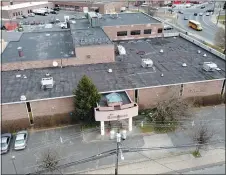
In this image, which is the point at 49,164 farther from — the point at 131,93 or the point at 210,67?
the point at 210,67

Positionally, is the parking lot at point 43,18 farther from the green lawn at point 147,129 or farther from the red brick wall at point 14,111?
the green lawn at point 147,129

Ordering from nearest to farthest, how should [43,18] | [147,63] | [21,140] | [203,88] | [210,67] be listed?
1. [21,140]
2. [203,88]
3. [210,67]
4. [147,63]
5. [43,18]

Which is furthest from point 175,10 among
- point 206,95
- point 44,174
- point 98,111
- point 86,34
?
point 44,174

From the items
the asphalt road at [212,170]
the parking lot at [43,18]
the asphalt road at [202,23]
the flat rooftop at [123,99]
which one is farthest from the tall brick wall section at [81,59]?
the parking lot at [43,18]

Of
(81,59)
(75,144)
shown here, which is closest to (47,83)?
(81,59)

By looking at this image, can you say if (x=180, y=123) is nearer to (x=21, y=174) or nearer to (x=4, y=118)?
(x=21, y=174)

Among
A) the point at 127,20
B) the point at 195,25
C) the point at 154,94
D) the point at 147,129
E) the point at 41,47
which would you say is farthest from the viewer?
the point at 195,25
